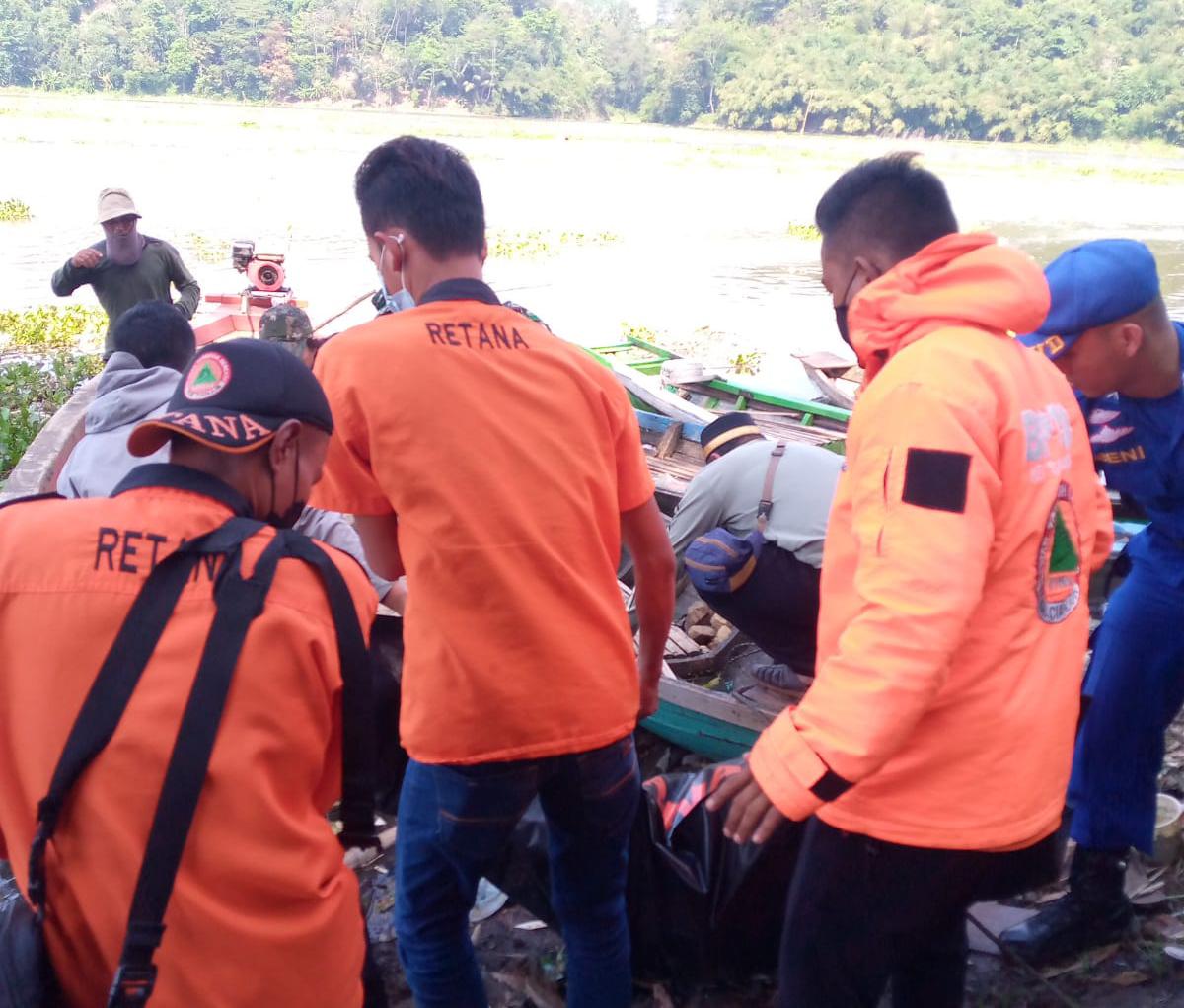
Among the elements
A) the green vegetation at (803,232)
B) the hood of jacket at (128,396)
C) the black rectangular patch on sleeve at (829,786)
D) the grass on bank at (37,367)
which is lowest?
the green vegetation at (803,232)

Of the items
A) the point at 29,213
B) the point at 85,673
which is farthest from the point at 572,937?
the point at 29,213

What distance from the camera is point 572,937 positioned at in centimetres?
227

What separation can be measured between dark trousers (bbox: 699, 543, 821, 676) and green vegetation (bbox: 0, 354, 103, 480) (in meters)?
5.17

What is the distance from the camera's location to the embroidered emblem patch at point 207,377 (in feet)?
5.22

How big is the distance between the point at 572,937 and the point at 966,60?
2600 inches

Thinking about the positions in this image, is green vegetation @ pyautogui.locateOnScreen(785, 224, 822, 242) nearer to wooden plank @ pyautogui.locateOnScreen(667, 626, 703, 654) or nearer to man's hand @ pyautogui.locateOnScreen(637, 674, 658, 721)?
wooden plank @ pyautogui.locateOnScreen(667, 626, 703, 654)

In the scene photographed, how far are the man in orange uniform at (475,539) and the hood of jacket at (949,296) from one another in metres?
0.57

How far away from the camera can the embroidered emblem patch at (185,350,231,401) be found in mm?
1592

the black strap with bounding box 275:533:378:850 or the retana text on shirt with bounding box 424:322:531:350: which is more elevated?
the retana text on shirt with bounding box 424:322:531:350

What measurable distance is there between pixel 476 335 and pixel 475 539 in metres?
0.38

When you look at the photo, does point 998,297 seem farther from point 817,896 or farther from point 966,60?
point 966,60

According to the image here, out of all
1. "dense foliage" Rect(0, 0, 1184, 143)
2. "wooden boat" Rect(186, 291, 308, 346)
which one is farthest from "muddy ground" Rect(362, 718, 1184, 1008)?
"dense foliage" Rect(0, 0, 1184, 143)

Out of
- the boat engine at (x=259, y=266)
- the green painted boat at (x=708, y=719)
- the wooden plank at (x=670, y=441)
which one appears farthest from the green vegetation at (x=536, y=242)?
the green painted boat at (x=708, y=719)

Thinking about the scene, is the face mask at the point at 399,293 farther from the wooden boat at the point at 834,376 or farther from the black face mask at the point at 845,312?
the wooden boat at the point at 834,376
